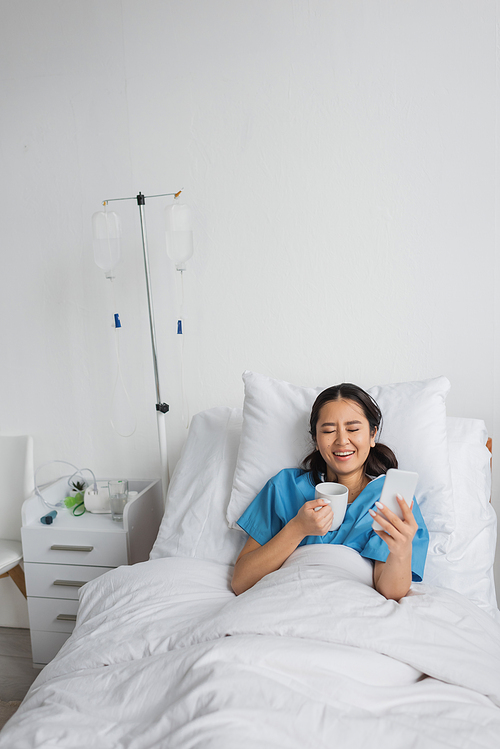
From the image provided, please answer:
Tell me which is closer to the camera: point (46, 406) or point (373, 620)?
point (373, 620)

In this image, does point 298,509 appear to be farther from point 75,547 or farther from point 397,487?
point 75,547

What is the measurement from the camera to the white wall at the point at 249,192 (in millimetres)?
1887

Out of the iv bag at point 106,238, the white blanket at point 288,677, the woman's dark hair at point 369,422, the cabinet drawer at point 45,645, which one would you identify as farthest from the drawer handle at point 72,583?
the iv bag at point 106,238

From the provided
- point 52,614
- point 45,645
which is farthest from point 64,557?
point 45,645

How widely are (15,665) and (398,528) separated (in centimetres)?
165

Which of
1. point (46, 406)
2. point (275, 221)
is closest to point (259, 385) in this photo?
point (275, 221)

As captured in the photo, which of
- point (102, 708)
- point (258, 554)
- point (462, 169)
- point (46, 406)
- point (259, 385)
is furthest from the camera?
point (46, 406)

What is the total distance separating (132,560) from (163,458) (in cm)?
36

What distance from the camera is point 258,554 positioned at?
1.43 meters

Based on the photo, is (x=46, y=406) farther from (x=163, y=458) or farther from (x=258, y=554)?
(x=258, y=554)

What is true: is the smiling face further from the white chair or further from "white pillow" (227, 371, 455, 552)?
the white chair

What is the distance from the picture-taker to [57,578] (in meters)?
1.98

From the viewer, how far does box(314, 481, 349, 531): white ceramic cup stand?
130cm

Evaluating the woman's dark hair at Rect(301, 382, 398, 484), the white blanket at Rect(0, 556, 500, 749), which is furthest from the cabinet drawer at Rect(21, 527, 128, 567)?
the woman's dark hair at Rect(301, 382, 398, 484)
